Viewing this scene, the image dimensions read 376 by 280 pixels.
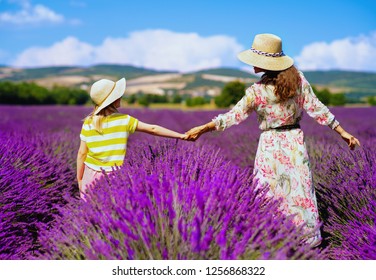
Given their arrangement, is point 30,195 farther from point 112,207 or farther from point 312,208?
point 312,208

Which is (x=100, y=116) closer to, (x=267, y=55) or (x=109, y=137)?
(x=109, y=137)

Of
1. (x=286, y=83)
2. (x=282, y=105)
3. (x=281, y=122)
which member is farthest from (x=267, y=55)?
(x=281, y=122)

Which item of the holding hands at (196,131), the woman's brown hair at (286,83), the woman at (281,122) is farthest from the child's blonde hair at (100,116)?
the woman's brown hair at (286,83)

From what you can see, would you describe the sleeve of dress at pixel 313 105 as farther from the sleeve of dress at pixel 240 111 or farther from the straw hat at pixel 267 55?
the sleeve of dress at pixel 240 111

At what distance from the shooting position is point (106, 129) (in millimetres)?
3010

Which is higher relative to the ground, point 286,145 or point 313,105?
point 313,105

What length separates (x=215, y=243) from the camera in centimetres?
187

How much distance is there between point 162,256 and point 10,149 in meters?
2.19

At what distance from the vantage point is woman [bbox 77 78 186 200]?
9.86ft

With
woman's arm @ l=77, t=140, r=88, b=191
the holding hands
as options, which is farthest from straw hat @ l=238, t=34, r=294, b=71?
woman's arm @ l=77, t=140, r=88, b=191

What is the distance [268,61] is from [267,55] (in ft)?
0.20

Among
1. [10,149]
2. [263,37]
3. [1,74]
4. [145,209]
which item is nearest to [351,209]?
[263,37]

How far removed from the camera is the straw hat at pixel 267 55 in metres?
2.91
